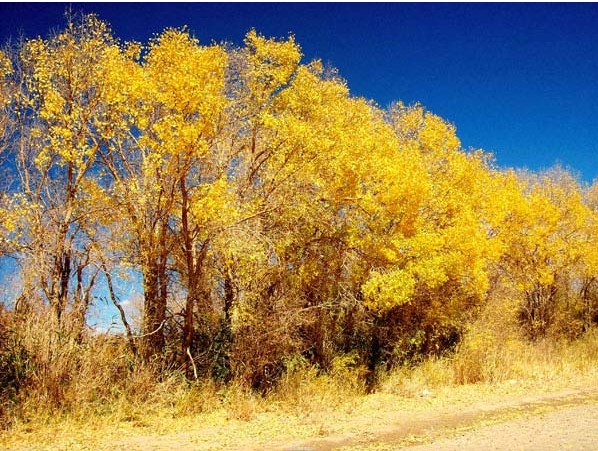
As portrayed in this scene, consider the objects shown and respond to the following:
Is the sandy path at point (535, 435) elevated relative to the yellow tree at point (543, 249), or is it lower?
lower

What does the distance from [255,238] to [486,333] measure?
8983 mm

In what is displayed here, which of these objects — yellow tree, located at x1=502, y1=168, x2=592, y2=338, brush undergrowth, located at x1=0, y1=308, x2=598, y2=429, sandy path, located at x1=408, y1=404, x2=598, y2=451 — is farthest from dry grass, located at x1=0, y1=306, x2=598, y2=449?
yellow tree, located at x1=502, y1=168, x2=592, y2=338

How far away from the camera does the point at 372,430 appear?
32.0 feet

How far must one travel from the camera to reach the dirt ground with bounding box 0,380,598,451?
8547 mm

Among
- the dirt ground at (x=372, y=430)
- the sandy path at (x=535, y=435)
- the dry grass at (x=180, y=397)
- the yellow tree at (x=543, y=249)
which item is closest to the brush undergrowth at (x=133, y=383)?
the dry grass at (x=180, y=397)

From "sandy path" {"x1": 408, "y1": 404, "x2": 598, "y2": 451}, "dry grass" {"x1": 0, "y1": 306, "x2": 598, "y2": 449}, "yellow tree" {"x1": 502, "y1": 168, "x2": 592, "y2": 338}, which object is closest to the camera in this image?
"sandy path" {"x1": 408, "y1": 404, "x2": 598, "y2": 451}

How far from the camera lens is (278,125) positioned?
12586mm

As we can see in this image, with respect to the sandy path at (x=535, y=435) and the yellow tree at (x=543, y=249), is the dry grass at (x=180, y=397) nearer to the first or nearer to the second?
the sandy path at (x=535, y=435)

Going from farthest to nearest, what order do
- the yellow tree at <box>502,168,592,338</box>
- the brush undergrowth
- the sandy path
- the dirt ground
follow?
the yellow tree at <box>502,168,592,338</box> → the brush undergrowth → the dirt ground → the sandy path

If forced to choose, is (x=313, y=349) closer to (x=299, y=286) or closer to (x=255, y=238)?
(x=299, y=286)

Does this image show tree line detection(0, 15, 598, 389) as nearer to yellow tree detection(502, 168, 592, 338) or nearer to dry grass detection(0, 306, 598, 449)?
dry grass detection(0, 306, 598, 449)

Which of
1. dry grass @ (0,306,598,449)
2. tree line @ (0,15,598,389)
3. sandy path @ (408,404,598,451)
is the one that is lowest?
sandy path @ (408,404,598,451)

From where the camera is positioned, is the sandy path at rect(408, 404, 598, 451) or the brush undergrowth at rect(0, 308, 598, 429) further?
the brush undergrowth at rect(0, 308, 598, 429)

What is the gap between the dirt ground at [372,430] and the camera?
8.55m
